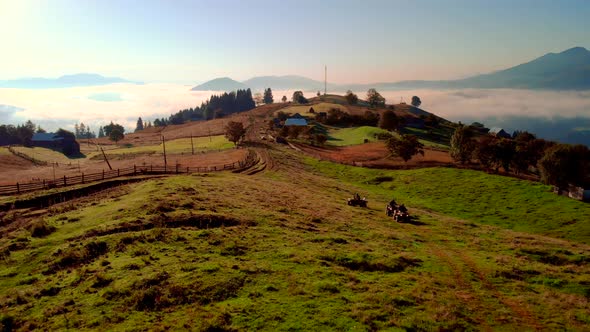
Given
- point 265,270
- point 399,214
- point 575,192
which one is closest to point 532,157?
point 575,192

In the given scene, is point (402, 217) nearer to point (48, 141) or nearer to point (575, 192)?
point (575, 192)

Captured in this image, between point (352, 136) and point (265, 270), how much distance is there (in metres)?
120

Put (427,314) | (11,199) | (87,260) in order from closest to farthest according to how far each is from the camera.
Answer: (427,314) → (87,260) → (11,199)

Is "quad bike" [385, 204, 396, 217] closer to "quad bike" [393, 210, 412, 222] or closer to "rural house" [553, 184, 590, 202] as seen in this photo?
"quad bike" [393, 210, 412, 222]

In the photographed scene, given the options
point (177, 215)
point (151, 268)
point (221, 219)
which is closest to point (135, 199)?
point (177, 215)

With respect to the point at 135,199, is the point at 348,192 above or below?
below

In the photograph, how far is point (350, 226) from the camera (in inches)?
1395

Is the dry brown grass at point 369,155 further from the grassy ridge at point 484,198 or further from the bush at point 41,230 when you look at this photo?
the bush at point 41,230

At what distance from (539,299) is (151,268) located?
2255 centimetres

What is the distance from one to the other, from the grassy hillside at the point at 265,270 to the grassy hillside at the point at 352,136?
85.9m

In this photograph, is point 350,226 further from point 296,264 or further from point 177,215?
point 177,215

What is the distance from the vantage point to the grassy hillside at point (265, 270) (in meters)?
16.9

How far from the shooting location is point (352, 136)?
137m

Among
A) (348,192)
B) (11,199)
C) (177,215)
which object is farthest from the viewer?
(348,192)
